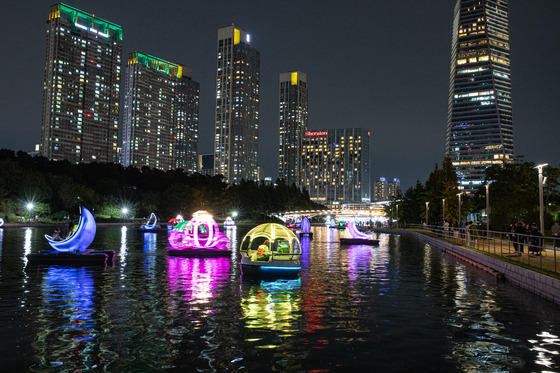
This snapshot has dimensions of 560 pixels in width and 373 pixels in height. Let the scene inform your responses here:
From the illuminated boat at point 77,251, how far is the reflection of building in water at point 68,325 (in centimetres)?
642

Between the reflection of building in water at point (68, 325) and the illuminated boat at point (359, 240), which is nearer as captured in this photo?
the reflection of building in water at point (68, 325)

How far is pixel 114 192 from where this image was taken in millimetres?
130125

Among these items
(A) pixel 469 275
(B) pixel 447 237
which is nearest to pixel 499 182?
(B) pixel 447 237

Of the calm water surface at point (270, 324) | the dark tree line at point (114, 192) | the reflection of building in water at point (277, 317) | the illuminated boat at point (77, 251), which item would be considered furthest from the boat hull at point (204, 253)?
the dark tree line at point (114, 192)

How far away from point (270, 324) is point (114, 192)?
12508 cm

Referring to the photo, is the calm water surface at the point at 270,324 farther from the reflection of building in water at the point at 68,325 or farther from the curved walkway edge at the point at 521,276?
the curved walkway edge at the point at 521,276

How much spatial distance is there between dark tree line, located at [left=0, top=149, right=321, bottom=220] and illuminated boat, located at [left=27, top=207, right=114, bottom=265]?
71.0 metres

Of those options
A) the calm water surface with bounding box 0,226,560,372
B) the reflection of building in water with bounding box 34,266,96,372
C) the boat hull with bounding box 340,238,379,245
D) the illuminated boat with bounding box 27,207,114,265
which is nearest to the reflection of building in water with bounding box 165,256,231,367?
the calm water surface with bounding box 0,226,560,372

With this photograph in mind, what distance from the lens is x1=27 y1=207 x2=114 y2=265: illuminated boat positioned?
29641mm

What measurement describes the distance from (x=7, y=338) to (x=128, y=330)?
3.17m

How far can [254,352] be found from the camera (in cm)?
1144

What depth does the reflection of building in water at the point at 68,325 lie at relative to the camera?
1087 centimetres

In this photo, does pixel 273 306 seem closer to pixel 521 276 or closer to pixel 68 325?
pixel 68 325

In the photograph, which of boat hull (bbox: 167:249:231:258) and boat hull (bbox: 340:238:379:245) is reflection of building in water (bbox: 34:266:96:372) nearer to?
boat hull (bbox: 167:249:231:258)
